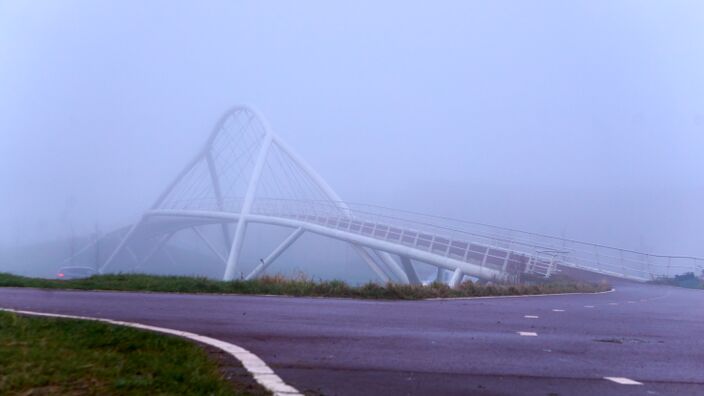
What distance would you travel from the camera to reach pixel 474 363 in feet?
24.8

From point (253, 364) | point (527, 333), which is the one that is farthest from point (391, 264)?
point (253, 364)

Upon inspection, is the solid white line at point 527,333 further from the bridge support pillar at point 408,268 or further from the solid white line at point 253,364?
the bridge support pillar at point 408,268

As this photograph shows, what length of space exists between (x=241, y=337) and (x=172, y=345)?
1599 millimetres

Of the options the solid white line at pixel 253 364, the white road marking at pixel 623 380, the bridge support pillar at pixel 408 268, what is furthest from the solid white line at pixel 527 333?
the bridge support pillar at pixel 408 268

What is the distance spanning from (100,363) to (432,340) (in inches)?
162

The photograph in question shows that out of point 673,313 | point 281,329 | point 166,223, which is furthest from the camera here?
point 166,223

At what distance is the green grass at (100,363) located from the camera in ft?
17.1

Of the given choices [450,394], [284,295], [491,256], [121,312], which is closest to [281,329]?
[121,312]

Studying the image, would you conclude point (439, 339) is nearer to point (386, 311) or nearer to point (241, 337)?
point (241, 337)

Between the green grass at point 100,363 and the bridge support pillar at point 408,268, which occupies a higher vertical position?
the bridge support pillar at point 408,268

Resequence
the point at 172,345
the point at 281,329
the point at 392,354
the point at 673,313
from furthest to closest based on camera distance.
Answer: the point at 673,313
the point at 281,329
the point at 392,354
the point at 172,345

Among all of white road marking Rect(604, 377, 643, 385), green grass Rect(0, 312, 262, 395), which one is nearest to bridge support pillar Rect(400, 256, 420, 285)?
green grass Rect(0, 312, 262, 395)

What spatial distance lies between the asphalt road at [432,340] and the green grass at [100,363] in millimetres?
772

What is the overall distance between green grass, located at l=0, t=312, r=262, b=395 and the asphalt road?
2.53 feet
